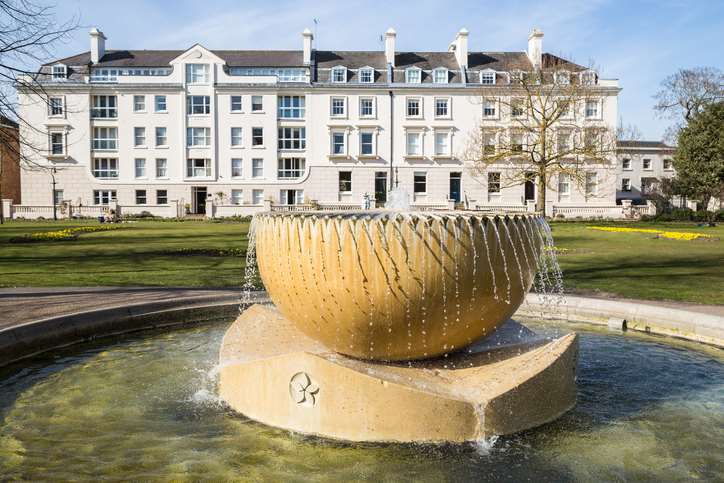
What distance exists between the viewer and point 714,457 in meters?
4.00

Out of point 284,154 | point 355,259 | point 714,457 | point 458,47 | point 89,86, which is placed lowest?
point 714,457

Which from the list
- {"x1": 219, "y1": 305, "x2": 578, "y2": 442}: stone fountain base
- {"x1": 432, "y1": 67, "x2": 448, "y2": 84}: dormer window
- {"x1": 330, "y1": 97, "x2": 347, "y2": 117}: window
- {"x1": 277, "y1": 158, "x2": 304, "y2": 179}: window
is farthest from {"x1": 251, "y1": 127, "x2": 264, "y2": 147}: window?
{"x1": 219, "y1": 305, "x2": 578, "y2": 442}: stone fountain base

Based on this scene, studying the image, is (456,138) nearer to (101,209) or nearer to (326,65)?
(326,65)

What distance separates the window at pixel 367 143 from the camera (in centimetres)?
5577

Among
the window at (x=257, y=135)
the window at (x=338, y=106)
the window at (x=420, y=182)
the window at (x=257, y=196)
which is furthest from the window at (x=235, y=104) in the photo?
the window at (x=420, y=182)

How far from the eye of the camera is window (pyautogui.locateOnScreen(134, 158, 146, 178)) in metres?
54.8

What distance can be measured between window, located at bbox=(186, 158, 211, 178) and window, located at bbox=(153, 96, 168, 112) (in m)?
5.31

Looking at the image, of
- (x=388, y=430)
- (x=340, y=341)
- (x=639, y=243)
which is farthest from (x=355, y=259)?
(x=639, y=243)

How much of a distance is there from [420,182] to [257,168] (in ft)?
51.8

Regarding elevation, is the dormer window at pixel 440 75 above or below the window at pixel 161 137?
above

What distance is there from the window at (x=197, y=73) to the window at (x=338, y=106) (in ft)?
39.2

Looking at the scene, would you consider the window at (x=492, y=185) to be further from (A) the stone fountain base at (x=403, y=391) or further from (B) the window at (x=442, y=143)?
(A) the stone fountain base at (x=403, y=391)

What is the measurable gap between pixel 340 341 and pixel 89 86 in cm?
Result: 5640

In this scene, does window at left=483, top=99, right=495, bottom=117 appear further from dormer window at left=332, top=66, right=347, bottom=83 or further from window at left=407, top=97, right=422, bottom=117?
dormer window at left=332, top=66, right=347, bottom=83
